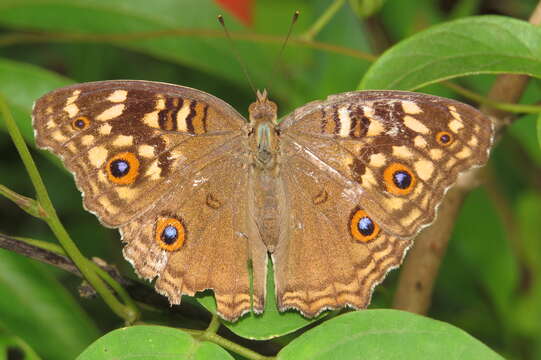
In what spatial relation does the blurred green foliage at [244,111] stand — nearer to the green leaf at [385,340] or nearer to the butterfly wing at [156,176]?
the butterfly wing at [156,176]

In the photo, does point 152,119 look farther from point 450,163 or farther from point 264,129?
point 450,163

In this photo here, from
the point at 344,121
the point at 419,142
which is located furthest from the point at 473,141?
the point at 344,121

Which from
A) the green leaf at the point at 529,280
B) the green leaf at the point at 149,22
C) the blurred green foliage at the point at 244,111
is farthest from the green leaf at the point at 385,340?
the green leaf at the point at 529,280

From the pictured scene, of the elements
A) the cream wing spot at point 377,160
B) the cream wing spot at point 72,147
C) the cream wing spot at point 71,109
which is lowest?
the cream wing spot at point 72,147

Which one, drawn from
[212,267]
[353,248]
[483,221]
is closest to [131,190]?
[212,267]

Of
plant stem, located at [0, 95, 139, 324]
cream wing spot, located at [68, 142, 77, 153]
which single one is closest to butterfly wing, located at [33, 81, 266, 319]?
cream wing spot, located at [68, 142, 77, 153]

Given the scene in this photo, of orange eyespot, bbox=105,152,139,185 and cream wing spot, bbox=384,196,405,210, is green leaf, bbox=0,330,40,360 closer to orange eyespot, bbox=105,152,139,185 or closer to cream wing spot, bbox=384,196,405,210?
orange eyespot, bbox=105,152,139,185
